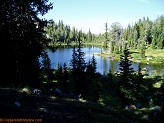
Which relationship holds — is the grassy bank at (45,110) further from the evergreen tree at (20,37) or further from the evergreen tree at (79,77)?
the evergreen tree at (79,77)

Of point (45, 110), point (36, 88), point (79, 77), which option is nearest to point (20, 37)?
point (36, 88)

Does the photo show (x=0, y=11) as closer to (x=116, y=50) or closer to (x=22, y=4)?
(x=22, y=4)

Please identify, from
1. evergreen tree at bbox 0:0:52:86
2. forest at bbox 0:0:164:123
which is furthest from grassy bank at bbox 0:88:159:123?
evergreen tree at bbox 0:0:52:86

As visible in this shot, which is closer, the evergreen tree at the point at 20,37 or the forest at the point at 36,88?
the forest at the point at 36,88

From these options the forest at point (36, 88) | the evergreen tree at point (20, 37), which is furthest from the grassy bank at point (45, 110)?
the evergreen tree at point (20, 37)

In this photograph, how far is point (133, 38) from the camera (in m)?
173

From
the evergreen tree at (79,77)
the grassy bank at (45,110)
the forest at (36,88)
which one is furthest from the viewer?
the evergreen tree at (79,77)

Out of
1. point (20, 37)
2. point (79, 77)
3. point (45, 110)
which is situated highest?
point (20, 37)

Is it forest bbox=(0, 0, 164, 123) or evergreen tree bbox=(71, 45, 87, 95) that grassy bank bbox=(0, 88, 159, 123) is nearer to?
forest bbox=(0, 0, 164, 123)

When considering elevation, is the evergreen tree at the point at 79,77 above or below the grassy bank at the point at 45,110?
below

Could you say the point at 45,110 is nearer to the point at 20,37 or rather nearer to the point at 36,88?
the point at 36,88

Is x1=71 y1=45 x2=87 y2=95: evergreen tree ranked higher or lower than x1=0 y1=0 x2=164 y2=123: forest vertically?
lower

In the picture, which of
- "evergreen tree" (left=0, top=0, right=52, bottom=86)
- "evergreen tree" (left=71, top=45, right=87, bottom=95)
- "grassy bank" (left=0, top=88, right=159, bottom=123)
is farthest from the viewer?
"evergreen tree" (left=71, top=45, right=87, bottom=95)

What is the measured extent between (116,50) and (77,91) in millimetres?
98737
